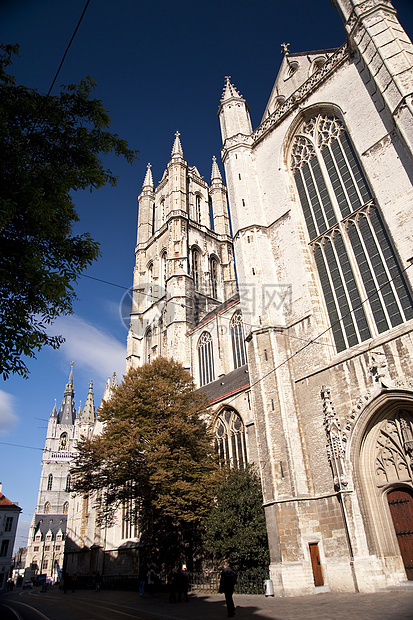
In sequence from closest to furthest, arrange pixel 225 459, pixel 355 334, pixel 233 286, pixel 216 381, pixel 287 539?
1. pixel 287 539
2. pixel 355 334
3. pixel 225 459
4. pixel 216 381
5. pixel 233 286

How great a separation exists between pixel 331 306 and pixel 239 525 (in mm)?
8582

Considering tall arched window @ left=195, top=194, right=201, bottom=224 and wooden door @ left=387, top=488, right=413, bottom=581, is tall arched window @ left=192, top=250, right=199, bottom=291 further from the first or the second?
wooden door @ left=387, top=488, right=413, bottom=581

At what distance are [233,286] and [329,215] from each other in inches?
951

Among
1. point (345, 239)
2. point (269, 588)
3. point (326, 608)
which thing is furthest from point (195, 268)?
point (326, 608)

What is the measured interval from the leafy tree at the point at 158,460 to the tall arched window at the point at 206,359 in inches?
380

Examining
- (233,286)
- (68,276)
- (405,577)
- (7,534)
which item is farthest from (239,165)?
(7,534)

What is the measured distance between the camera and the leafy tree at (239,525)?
13.6 metres

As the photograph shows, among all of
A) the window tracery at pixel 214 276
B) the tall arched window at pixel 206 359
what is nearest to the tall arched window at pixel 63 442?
the window tracery at pixel 214 276

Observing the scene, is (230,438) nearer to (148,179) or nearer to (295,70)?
(295,70)

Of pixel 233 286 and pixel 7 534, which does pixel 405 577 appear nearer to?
pixel 233 286

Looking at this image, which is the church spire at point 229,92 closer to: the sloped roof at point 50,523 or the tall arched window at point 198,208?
the tall arched window at point 198,208

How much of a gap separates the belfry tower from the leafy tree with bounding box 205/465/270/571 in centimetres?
1564

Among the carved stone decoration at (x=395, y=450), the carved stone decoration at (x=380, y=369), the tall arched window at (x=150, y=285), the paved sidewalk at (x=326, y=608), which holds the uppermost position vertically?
the tall arched window at (x=150, y=285)

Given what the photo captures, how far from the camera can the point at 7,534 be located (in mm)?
34062
